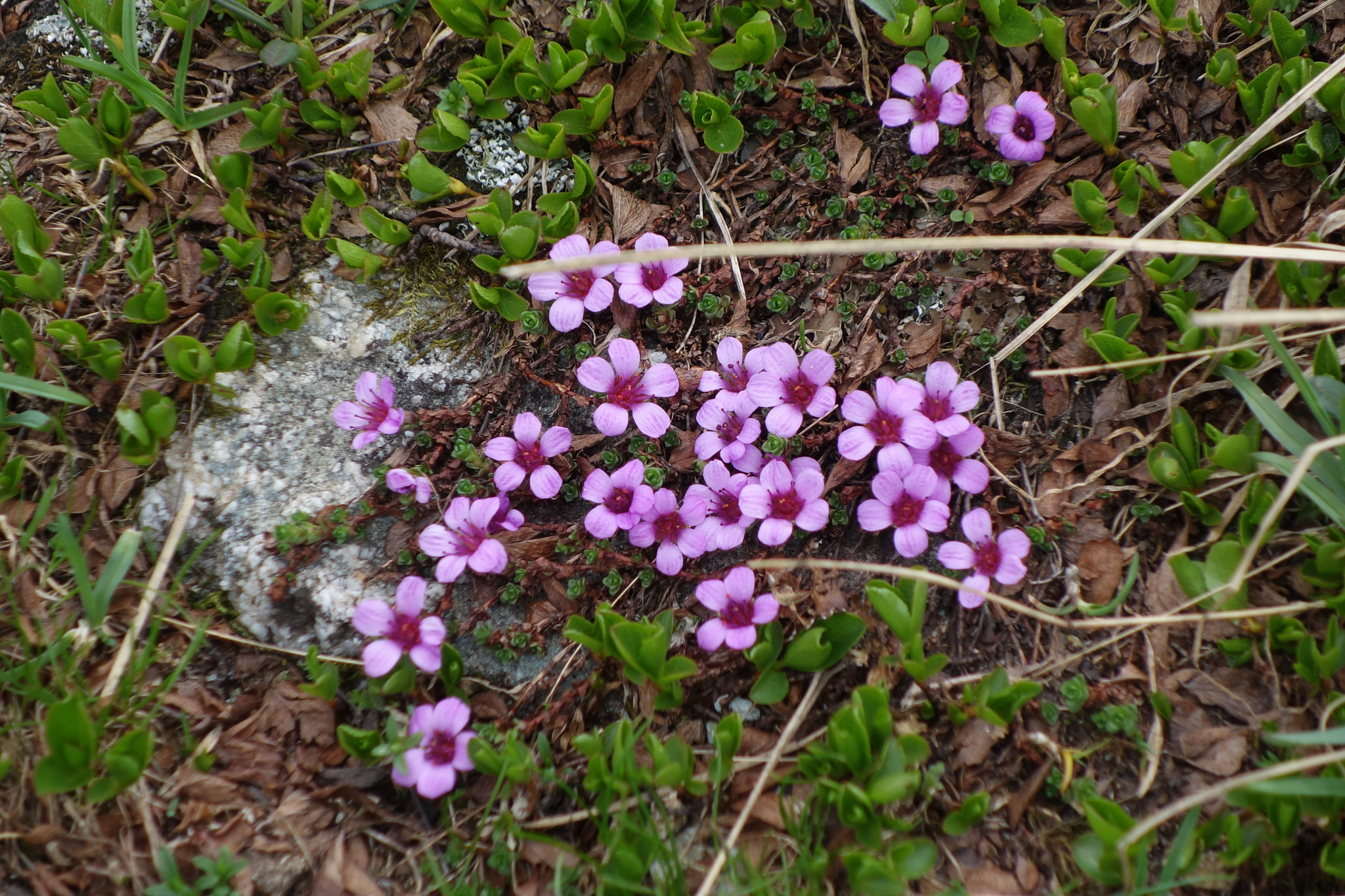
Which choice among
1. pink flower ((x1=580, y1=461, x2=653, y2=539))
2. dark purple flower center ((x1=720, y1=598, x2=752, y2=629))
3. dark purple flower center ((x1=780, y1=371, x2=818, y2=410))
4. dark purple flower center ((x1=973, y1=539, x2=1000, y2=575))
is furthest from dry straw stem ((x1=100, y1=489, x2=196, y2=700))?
dark purple flower center ((x1=973, y1=539, x2=1000, y2=575))

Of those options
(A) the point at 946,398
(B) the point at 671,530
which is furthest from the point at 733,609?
(A) the point at 946,398

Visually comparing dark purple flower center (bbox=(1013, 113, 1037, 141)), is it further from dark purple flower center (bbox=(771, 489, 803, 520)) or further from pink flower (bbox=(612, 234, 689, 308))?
dark purple flower center (bbox=(771, 489, 803, 520))

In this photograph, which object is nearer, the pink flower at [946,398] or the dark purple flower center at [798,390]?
the pink flower at [946,398]

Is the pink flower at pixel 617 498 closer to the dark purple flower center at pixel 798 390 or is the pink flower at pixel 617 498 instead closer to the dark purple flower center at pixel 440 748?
the dark purple flower center at pixel 798 390

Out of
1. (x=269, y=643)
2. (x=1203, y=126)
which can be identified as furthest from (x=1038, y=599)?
(x=269, y=643)

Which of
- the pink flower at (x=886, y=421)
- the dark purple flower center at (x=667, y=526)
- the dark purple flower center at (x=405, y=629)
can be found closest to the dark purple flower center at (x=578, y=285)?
the dark purple flower center at (x=667, y=526)

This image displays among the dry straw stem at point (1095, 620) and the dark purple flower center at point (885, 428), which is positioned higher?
the dark purple flower center at point (885, 428)
